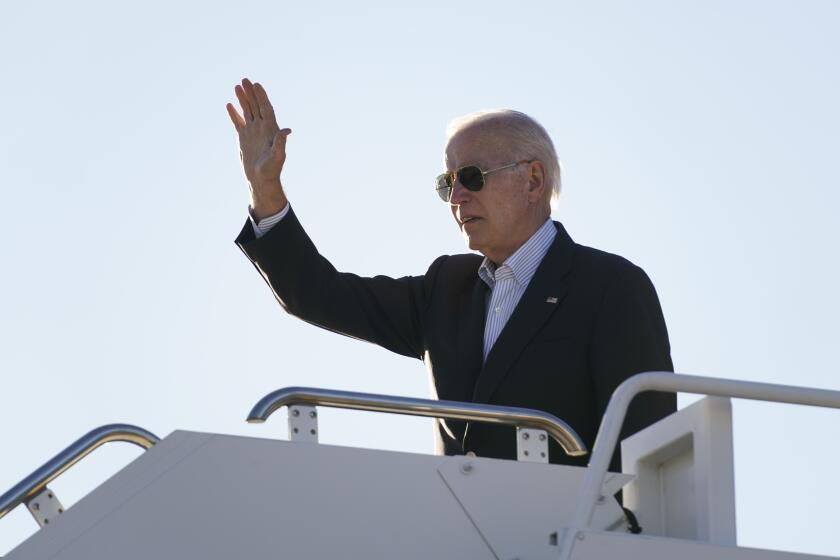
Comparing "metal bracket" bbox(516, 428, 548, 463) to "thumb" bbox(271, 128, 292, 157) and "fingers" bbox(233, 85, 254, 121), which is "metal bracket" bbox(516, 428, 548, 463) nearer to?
"thumb" bbox(271, 128, 292, 157)

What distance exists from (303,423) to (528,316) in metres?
1.71

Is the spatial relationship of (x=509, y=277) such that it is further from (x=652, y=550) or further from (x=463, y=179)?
(x=652, y=550)

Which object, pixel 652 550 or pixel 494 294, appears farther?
→ pixel 494 294

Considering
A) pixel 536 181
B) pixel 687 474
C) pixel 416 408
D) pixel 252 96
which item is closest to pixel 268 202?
pixel 252 96

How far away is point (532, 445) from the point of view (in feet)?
17.0

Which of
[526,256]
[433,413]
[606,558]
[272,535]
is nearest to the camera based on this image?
[606,558]

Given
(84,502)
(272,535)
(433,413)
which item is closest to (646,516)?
(433,413)

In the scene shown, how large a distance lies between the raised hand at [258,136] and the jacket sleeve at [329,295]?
231mm

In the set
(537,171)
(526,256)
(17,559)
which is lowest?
(17,559)

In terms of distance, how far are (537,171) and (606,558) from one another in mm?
3034

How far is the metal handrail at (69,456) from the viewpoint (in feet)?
15.3

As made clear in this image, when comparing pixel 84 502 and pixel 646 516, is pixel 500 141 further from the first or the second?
pixel 84 502

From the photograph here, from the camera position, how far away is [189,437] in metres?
4.77

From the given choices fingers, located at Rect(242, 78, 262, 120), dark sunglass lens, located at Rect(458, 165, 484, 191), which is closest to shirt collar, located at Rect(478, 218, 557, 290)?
dark sunglass lens, located at Rect(458, 165, 484, 191)
